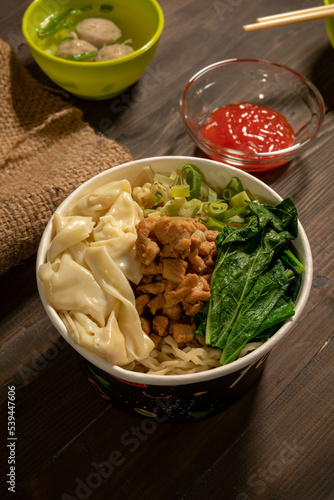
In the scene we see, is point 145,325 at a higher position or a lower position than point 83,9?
lower

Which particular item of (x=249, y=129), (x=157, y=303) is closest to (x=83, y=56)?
(x=249, y=129)

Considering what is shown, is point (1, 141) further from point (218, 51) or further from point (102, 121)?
point (218, 51)

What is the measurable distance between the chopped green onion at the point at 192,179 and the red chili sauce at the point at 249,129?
0.48m

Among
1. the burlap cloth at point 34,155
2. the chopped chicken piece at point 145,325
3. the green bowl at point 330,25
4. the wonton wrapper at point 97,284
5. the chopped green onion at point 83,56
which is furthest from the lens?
the green bowl at point 330,25

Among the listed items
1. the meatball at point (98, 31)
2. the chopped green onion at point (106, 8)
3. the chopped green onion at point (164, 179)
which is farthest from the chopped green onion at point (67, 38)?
the chopped green onion at point (164, 179)

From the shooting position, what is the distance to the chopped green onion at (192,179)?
75.4 inches

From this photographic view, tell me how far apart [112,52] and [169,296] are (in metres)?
1.45

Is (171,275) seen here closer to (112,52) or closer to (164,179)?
(164,179)

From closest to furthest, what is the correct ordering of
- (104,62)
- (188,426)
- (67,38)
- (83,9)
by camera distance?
(188,426) → (104,62) → (67,38) → (83,9)

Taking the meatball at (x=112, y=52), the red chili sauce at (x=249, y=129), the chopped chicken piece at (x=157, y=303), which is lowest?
the red chili sauce at (x=249, y=129)

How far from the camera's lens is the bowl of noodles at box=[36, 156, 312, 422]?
1495 mm

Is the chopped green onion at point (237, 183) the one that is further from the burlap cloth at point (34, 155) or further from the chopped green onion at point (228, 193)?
the burlap cloth at point (34, 155)

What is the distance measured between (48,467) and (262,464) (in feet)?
2.37

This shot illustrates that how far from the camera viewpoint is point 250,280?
5.22ft
